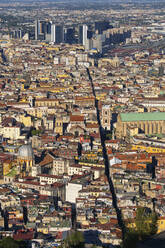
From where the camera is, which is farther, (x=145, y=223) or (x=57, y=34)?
(x=57, y=34)

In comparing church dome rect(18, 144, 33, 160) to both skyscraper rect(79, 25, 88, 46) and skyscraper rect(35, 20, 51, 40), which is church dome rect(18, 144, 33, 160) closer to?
skyscraper rect(79, 25, 88, 46)

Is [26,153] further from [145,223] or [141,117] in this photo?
[141,117]

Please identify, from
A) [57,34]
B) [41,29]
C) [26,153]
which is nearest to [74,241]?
[26,153]

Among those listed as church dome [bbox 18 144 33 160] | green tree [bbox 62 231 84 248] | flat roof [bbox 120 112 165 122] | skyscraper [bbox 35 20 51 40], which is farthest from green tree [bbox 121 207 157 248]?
skyscraper [bbox 35 20 51 40]

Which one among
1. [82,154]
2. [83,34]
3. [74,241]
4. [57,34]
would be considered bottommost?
[57,34]

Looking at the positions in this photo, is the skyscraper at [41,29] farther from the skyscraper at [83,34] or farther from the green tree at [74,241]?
the green tree at [74,241]

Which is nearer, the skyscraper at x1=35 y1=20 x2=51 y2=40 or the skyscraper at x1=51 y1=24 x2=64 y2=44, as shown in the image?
the skyscraper at x1=51 y1=24 x2=64 y2=44

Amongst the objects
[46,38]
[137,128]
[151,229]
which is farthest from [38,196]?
[46,38]

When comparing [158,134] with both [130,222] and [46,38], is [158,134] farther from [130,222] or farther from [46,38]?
[46,38]

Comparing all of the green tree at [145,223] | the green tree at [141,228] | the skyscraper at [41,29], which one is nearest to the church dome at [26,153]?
the green tree at [141,228]
